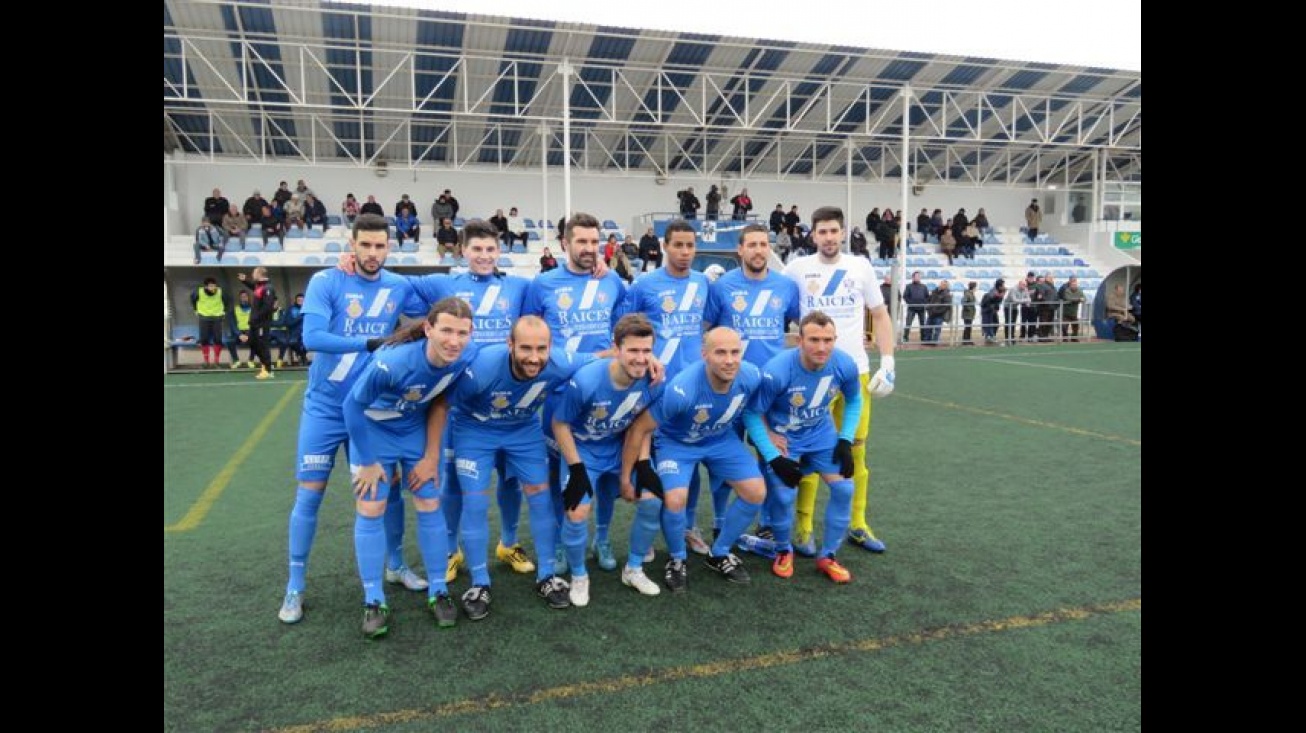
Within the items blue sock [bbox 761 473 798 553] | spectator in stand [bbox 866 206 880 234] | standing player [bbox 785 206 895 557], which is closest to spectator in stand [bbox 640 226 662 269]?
spectator in stand [bbox 866 206 880 234]

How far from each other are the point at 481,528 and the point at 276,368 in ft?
41.6

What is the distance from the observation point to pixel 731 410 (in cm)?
407

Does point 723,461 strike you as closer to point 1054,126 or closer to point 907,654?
point 907,654

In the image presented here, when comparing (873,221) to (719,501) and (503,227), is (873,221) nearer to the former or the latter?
(503,227)

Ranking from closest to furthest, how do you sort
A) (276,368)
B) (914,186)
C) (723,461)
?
1. (723,461)
2. (276,368)
3. (914,186)

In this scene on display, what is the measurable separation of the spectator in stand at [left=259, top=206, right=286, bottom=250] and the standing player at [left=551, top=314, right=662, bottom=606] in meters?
18.2

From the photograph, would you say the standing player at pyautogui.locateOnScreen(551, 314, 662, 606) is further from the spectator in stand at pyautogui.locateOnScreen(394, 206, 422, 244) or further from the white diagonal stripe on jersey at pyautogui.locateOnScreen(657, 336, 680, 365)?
the spectator in stand at pyautogui.locateOnScreen(394, 206, 422, 244)

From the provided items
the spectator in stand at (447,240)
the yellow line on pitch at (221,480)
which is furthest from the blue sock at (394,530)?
the spectator in stand at (447,240)

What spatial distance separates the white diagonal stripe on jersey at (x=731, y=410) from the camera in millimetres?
4035

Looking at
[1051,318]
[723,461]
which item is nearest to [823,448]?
[723,461]

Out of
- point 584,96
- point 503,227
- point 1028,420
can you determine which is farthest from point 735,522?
point 584,96

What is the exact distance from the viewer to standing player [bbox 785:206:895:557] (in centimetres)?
461

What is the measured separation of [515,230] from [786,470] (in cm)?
2187

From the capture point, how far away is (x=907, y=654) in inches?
127
